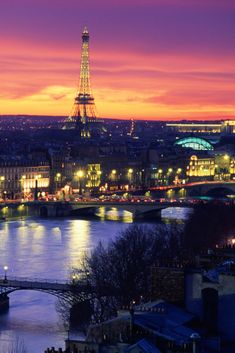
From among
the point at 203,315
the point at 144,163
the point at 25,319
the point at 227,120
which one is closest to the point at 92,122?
the point at 227,120

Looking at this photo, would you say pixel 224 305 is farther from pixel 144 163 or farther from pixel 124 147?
pixel 124 147

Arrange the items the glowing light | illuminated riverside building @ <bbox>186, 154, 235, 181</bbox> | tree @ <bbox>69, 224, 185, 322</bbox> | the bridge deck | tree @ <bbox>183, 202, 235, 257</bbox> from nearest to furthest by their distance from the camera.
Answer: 1. tree @ <bbox>69, 224, 185, 322</bbox>
2. the bridge deck
3. tree @ <bbox>183, 202, 235, 257</bbox>
4. the glowing light
5. illuminated riverside building @ <bbox>186, 154, 235, 181</bbox>

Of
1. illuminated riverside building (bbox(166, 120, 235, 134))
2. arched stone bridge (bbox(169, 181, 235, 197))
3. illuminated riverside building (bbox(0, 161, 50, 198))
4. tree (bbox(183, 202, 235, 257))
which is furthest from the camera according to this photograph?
illuminated riverside building (bbox(166, 120, 235, 134))

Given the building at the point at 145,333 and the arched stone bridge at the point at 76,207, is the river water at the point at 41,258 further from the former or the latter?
the building at the point at 145,333

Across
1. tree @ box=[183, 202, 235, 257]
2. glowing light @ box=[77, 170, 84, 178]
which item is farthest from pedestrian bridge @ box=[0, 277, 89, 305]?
glowing light @ box=[77, 170, 84, 178]

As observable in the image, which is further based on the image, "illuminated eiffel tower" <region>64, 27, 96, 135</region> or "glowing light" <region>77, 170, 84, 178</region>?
"illuminated eiffel tower" <region>64, 27, 96, 135</region>

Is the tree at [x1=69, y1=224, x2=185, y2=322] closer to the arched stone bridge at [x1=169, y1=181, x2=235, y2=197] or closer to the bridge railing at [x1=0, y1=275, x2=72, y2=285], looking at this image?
the bridge railing at [x1=0, y1=275, x2=72, y2=285]
